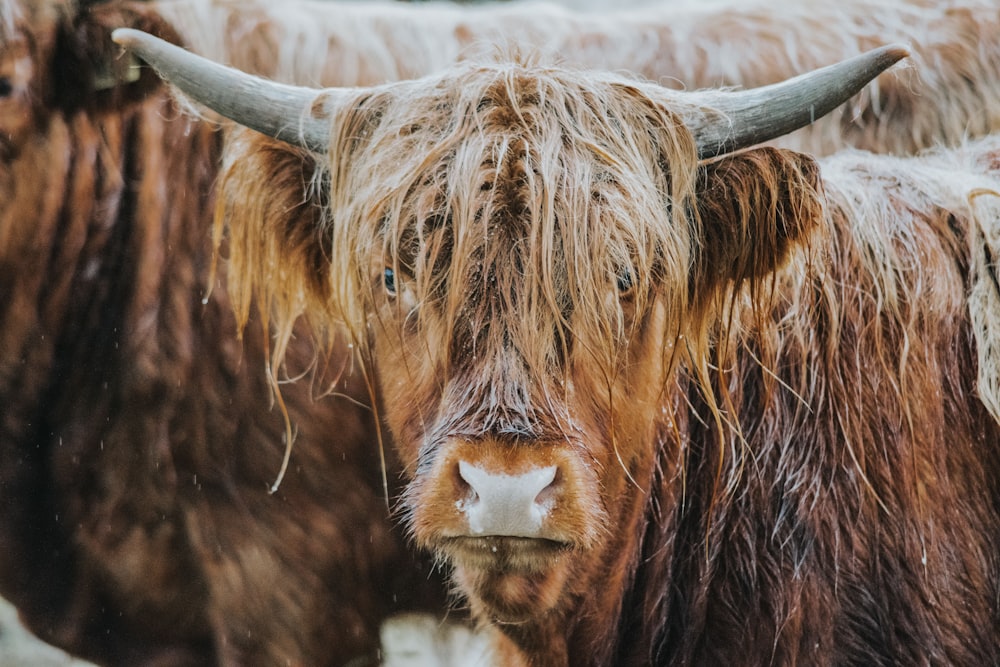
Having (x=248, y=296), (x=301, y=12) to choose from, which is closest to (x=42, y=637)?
(x=248, y=296)

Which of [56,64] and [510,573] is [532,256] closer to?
[510,573]

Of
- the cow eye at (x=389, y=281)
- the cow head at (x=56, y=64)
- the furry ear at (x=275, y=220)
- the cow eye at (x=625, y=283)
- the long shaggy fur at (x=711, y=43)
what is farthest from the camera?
the long shaggy fur at (x=711, y=43)

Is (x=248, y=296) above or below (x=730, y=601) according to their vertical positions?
above

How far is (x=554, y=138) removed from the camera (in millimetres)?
1503

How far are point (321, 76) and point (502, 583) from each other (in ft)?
5.52

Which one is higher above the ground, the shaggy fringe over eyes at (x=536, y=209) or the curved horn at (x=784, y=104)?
the curved horn at (x=784, y=104)

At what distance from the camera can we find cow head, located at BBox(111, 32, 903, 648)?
1.41 metres

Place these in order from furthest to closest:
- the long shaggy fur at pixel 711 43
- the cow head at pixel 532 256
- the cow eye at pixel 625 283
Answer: the long shaggy fur at pixel 711 43
the cow eye at pixel 625 283
the cow head at pixel 532 256

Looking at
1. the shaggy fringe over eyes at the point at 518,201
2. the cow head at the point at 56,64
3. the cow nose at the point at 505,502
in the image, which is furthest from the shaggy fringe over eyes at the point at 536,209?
the cow head at the point at 56,64

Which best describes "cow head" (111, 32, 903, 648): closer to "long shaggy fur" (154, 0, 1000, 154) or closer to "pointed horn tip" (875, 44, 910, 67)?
"pointed horn tip" (875, 44, 910, 67)

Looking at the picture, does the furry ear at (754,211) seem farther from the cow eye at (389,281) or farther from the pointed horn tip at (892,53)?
the cow eye at (389,281)

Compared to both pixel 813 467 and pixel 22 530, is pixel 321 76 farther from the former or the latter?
pixel 813 467

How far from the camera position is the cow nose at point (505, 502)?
130 cm

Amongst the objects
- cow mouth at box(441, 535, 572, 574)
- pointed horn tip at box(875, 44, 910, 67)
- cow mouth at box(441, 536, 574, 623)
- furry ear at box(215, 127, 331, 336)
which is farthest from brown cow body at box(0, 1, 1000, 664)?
pointed horn tip at box(875, 44, 910, 67)
